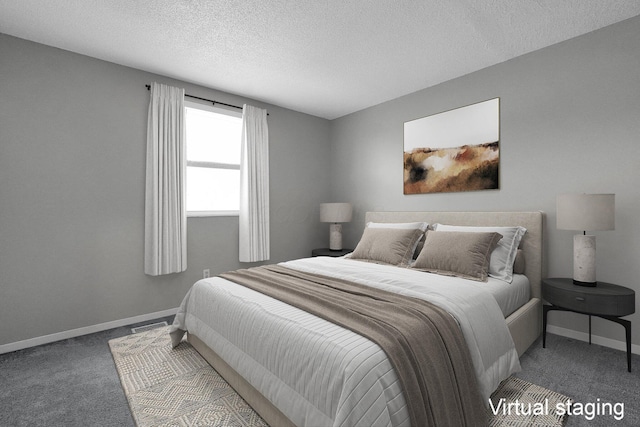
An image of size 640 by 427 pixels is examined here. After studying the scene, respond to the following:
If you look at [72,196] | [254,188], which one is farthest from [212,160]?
[72,196]

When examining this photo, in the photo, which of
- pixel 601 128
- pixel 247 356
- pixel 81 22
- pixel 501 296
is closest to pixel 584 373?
pixel 501 296

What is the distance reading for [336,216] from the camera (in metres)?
4.31

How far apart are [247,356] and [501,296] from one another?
1.84m

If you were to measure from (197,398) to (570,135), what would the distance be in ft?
12.0

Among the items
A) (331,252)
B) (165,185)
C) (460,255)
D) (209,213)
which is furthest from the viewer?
(331,252)

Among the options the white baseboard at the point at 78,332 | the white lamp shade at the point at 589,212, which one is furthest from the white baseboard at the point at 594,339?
the white baseboard at the point at 78,332

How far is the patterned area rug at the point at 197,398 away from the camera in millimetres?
1649

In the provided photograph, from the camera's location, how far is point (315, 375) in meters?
1.28

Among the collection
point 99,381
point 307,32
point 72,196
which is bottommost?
point 99,381

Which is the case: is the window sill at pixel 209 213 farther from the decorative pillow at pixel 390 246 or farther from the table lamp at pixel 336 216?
the decorative pillow at pixel 390 246

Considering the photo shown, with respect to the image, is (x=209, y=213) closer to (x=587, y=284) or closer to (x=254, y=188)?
(x=254, y=188)

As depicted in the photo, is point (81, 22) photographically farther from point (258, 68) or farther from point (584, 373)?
point (584, 373)

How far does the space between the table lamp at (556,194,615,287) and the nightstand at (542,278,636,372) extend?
5.0 inches

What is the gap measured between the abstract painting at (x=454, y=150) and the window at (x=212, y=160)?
2.30 metres
